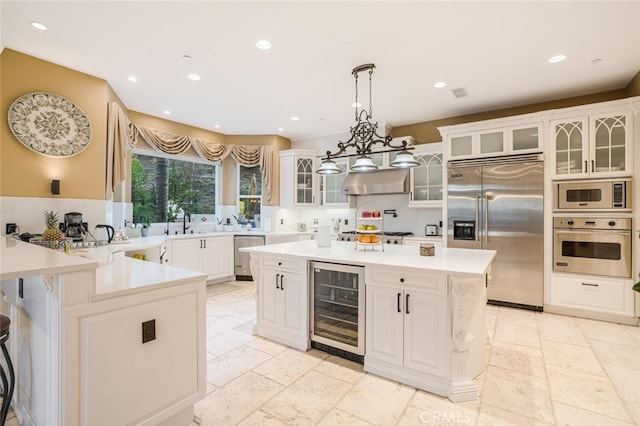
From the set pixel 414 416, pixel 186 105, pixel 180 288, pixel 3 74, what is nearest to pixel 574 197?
pixel 414 416

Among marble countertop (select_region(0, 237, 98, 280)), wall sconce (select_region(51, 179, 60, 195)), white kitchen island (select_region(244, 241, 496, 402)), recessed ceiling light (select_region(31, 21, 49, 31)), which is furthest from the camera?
wall sconce (select_region(51, 179, 60, 195))

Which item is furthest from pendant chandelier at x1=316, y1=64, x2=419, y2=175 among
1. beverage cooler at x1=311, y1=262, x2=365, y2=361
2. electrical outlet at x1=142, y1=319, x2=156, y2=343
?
electrical outlet at x1=142, y1=319, x2=156, y2=343

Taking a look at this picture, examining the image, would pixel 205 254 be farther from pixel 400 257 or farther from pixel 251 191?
pixel 400 257

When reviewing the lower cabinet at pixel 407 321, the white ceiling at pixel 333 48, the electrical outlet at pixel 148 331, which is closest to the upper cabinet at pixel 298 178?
the white ceiling at pixel 333 48

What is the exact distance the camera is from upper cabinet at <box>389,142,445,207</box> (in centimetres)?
488

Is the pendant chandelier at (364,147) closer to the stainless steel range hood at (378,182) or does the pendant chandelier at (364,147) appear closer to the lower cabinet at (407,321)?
the lower cabinet at (407,321)

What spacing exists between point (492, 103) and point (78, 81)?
206 inches

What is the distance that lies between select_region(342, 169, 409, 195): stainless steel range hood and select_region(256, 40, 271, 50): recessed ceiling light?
2.86m

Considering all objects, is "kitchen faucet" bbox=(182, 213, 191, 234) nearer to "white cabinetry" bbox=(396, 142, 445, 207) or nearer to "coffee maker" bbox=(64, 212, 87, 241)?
"coffee maker" bbox=(64, 212, 87, 241)

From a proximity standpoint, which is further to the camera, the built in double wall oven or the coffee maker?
the built in double wall oven

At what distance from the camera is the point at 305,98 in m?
4.23

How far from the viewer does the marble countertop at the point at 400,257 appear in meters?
2.20

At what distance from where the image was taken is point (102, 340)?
58.7 inches

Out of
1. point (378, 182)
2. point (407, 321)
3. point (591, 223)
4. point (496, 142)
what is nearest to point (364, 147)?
point (407, 321)
